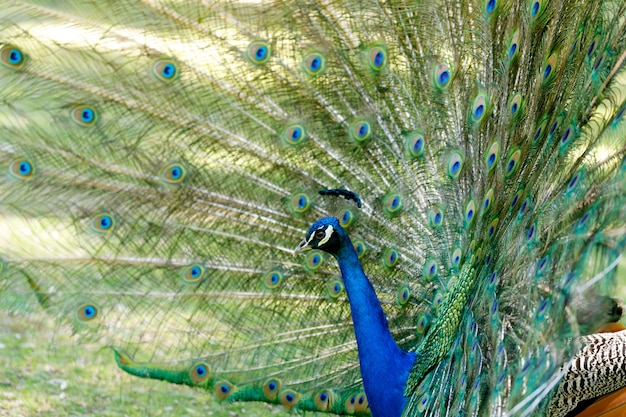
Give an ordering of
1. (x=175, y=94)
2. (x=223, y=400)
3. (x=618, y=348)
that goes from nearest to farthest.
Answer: (x=618, y=348) < (x=175, y=94) < (x=223, y=400)

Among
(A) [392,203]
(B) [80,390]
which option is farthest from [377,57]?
(B) [80,390]

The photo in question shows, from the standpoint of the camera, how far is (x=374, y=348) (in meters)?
2.12

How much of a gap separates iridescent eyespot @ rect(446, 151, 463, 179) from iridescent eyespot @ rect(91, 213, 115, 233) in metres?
0.97

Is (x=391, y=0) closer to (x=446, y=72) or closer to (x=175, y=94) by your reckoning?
(x=446, y=72)

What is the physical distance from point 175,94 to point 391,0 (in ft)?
2.15

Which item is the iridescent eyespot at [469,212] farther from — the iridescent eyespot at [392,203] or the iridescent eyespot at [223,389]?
the iridescent eyespot at [223,389]

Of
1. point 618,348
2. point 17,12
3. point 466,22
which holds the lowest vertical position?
point 618,348

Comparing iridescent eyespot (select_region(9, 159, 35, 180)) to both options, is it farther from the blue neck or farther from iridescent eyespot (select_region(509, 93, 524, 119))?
iridescent eyespot (select_region(509, 93, 524, 119))

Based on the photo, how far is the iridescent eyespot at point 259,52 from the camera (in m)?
2.25

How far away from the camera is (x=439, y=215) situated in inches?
90.0

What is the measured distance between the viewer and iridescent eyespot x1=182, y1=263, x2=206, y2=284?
2.40m

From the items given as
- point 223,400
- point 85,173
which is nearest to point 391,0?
point 85,173

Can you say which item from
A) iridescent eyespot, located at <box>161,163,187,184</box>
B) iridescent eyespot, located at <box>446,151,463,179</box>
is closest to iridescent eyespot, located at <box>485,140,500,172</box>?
iridescent eyespot, located at <box>446,151,463,179</box>

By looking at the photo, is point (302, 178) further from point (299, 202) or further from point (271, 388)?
point (271, 388)
